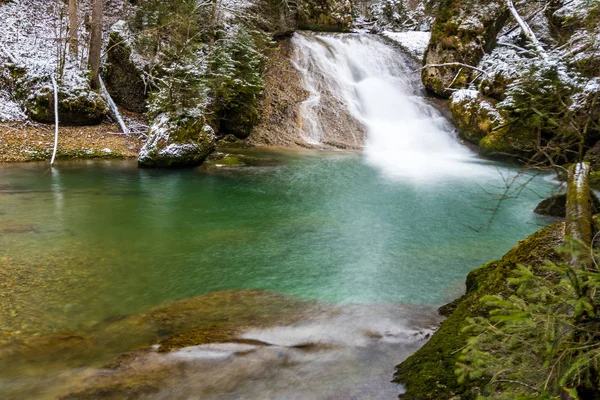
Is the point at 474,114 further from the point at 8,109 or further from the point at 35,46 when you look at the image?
the point at 35,46

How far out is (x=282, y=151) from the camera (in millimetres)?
16344

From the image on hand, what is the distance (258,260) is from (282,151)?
10.4 metres

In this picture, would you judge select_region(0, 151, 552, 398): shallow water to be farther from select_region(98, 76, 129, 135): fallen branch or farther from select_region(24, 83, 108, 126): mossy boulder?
select_region(98, 76, 129, 135): fallen branch

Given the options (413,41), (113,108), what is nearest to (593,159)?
(113,108)

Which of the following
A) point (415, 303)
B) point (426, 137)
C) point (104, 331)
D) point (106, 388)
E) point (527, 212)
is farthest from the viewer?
point (426, 137)

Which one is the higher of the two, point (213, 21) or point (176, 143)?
point (213, 21)

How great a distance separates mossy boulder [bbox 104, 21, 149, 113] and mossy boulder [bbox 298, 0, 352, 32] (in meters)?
12.2

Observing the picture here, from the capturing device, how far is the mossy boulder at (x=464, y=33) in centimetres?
1806

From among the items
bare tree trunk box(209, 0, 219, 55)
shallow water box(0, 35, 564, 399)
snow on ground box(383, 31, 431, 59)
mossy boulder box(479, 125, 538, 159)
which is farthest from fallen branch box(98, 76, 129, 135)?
snow on ground box(383, 31, 431, 59)

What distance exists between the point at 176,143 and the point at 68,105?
464 cm

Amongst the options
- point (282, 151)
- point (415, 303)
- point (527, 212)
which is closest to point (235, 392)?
point (415, 303)

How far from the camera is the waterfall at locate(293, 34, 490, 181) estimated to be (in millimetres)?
15633

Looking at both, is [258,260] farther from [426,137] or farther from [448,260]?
[426,137]

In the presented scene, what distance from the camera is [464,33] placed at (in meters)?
18.5
